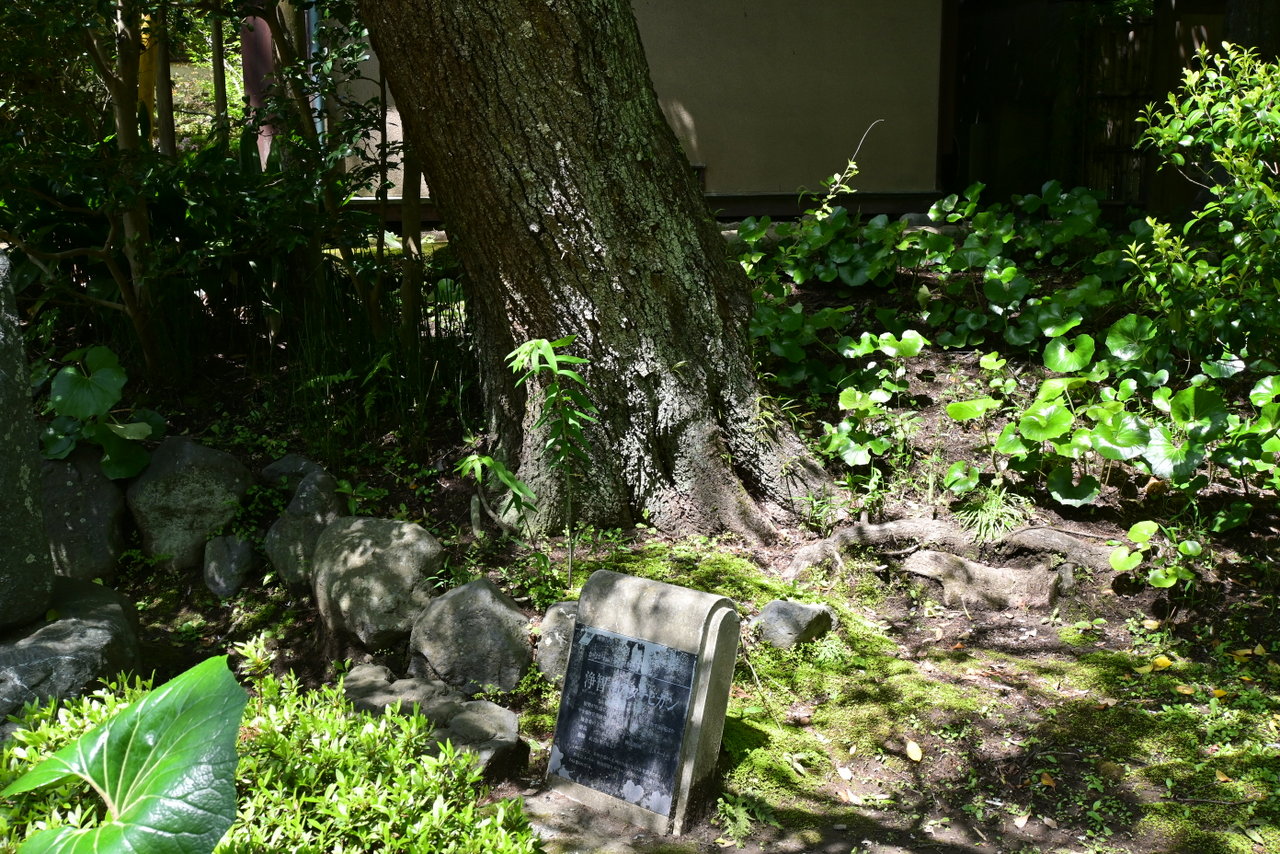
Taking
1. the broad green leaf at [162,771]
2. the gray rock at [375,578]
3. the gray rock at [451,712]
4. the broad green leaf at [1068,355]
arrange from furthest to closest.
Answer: the broad green leaf at [1068,355], the gray rock at [375,578], the gray rock at [451,712], the broad green leaf at [162,771]

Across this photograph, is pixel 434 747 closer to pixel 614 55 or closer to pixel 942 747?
pixel 942 747

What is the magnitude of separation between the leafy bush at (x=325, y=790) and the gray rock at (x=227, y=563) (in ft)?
7.19

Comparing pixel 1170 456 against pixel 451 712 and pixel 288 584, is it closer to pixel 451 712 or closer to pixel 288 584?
pixel 451 712

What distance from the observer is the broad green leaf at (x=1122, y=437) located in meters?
4.08

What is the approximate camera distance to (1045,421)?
4.29 metres

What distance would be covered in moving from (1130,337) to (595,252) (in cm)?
244

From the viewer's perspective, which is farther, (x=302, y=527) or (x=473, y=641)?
(x=302, y=527)

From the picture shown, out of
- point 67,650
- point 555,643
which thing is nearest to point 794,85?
point 555,643

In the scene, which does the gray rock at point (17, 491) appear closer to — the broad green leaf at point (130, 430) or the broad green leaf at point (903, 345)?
the broad green leaf at point (130, 430)

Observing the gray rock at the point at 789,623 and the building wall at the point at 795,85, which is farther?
the building wall at the point at 795,85

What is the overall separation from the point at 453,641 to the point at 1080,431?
2.57m

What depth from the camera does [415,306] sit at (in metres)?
5.65

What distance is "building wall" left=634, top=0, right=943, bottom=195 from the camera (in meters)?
8.31

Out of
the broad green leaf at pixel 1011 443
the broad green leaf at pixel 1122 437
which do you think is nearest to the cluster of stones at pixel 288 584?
the broad green leaf at pixel 1011 443
